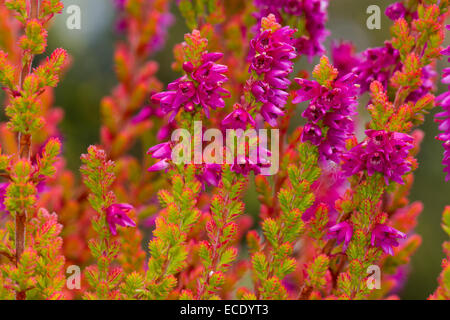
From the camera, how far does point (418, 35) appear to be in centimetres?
67

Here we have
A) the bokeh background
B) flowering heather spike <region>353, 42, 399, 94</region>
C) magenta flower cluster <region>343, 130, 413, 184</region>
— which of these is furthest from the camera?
the bokeh background

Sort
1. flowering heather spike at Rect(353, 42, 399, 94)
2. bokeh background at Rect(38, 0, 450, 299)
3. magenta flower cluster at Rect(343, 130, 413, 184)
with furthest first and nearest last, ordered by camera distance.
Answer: bokeh background at Rect(38, 0, 450, 299)
flowering heather spike at Rect(353, 42, 399, 94)
magenta flower cluster at Rect(343, 130, 413, 184)

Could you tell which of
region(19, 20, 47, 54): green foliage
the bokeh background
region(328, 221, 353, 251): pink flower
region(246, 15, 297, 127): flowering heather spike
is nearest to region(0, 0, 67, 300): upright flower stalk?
region(19, 20, 47, 54): green foliage

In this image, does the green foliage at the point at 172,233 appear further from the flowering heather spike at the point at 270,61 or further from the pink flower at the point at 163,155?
the flowering heather spike at the point at 270,61

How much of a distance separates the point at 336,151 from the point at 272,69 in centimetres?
14

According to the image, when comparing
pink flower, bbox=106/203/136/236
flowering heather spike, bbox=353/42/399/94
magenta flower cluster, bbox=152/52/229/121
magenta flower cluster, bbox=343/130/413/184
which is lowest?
pink flower, bbox=106/203/136/236

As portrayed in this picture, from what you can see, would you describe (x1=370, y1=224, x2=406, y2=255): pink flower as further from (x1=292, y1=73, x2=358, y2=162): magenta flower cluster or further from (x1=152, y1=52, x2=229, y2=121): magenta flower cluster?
(x1=152, y1=52, x2=229, y2=121): magenta flower cluster

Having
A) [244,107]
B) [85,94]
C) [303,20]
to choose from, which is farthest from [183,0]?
[85,94]

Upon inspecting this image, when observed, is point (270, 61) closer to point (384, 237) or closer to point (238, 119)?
point (238, 119)

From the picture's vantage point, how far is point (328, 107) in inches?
21.4

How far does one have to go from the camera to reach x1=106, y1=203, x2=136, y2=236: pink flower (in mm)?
604

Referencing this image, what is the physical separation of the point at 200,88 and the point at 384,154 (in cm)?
23

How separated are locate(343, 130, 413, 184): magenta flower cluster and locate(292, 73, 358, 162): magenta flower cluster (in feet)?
0.07

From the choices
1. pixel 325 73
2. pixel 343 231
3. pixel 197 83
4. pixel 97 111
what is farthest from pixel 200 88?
pixel 97 111
